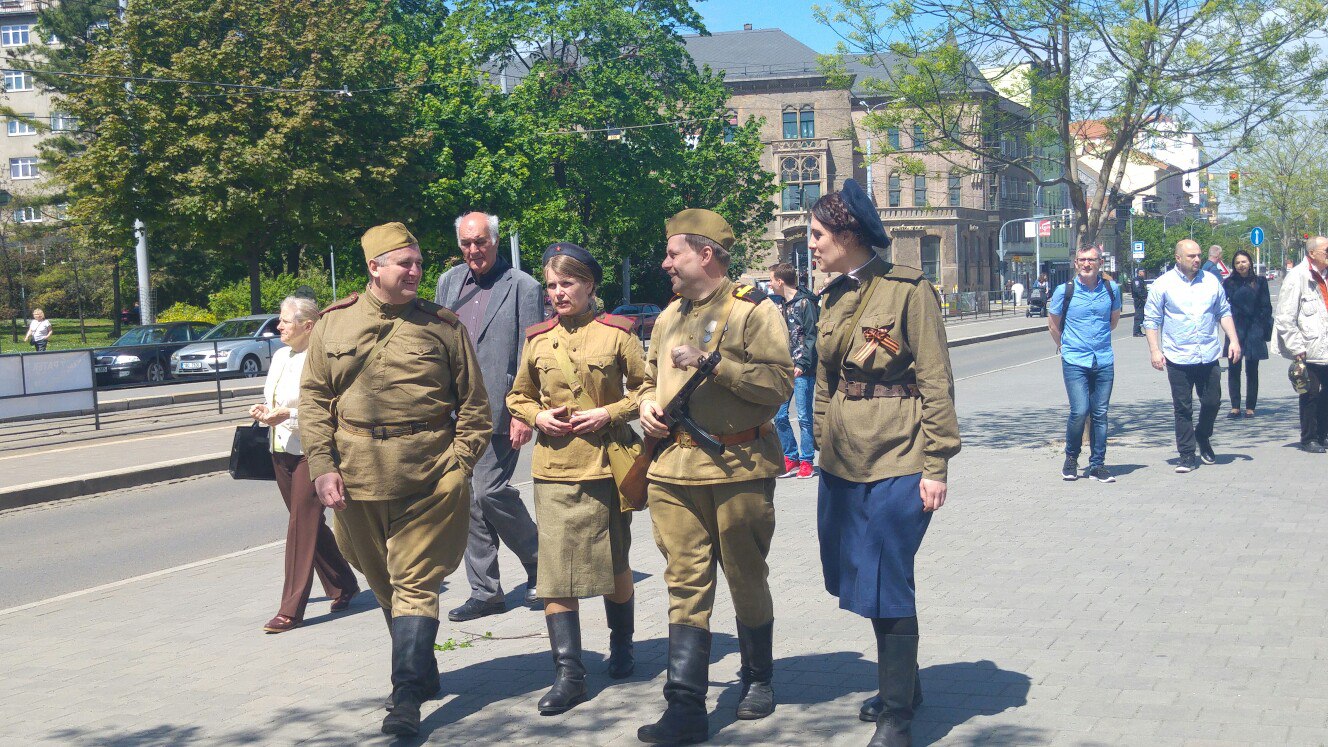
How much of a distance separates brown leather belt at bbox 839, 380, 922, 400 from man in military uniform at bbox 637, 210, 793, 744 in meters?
0.25

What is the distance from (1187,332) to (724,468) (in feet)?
23.8

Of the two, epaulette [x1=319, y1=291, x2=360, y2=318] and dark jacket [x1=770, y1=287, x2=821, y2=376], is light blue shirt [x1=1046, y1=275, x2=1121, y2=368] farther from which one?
epaulette [x1=319, y1=291, x2=360, y2=318]

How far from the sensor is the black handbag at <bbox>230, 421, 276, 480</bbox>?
6797mm

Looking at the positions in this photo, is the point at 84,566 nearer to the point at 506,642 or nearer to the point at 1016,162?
the point at 506,642

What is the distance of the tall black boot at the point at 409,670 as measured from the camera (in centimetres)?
466

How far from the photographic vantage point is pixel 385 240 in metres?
4.85

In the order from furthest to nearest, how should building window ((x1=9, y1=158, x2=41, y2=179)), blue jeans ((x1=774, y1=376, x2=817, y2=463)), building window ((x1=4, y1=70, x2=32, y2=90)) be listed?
building window ((x1=9, y1=158, x2=41, y2=179)), building window ((x1=4, y1=70, x2=32, y2=90)), blue jeans ((x1=774, y1=376, x2=817, y2=463))

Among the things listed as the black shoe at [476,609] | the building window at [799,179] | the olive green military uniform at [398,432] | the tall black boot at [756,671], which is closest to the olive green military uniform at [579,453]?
the olive green military uniform at [398,432]

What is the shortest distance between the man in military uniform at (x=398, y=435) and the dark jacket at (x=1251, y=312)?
12263mm

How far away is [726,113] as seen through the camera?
151 feet


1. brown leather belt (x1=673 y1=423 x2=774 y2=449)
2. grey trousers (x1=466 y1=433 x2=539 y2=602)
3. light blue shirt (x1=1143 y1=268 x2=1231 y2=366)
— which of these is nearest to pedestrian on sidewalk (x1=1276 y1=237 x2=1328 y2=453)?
light blue shirt (x1=1143 y1=268 x2=1231 y2=366)

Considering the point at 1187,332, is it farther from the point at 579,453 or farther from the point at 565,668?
the point at 565,668

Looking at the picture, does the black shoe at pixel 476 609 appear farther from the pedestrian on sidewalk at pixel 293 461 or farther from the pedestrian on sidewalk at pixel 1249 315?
the pedestrian on sidewalk at pixel 1249 315

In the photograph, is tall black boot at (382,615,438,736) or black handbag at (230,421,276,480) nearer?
tall black boot at (382,615,438,736)
